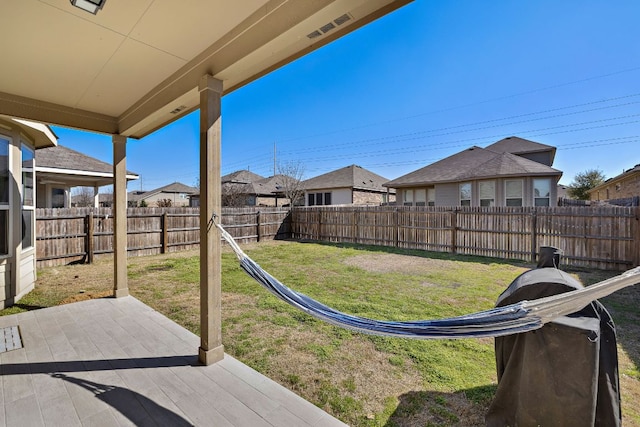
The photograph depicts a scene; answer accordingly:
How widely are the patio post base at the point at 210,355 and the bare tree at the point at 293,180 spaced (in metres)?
18.0

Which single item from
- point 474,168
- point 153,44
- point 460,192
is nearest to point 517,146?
point 474,168

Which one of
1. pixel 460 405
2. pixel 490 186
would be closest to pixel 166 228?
pixel 460 405

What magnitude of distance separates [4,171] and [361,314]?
5347mm

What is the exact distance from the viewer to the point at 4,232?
408cm

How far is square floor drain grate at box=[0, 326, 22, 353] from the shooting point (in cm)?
282

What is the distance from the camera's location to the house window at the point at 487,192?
11.2 meters

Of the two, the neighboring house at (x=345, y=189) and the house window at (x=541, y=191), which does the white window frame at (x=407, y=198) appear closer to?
the neighboring house at (x=345, y=189)

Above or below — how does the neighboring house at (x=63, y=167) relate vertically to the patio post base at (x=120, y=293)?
above

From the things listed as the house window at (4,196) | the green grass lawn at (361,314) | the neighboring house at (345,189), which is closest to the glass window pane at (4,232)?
the house window at (4,196)

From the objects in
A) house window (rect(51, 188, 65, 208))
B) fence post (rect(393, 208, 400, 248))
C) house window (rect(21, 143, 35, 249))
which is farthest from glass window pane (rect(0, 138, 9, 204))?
house window (rect(51, 188, 65, 208))

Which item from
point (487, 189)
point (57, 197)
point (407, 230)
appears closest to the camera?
Answer: point (407, 230)

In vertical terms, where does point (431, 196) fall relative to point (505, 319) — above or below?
above

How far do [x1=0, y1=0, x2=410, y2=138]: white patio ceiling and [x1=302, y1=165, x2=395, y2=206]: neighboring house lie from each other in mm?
16162

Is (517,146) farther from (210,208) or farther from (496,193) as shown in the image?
(210,208)
